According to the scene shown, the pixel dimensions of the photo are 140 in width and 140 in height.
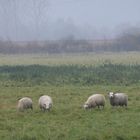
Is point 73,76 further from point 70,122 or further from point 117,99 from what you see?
point 70,122

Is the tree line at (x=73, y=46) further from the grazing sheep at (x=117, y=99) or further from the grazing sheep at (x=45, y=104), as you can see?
the grazing sheep at (x=45, y=104)

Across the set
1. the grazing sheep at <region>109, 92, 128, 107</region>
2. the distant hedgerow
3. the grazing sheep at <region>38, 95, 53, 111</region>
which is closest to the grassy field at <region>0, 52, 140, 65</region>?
the distant hedgerow

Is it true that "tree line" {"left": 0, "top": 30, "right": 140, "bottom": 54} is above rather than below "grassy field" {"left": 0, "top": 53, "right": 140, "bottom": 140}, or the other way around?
above

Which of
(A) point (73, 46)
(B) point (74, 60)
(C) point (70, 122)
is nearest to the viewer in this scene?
(C) point (70, 122)

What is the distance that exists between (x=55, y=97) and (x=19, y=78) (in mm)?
11975

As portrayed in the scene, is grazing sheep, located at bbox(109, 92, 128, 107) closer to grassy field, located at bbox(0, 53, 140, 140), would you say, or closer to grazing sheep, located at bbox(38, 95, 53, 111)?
grassy field, located at bbox(0, 53, 140, 140)

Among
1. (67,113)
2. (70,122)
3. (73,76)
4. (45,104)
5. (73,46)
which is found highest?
(73,46)

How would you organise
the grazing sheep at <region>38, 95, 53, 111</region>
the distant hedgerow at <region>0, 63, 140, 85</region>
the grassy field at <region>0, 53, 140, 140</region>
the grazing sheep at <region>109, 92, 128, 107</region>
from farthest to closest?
1. the distant hedgerow at <region>0, 63, 140, 85</region>
2. the grazing sheep at <region>109, 92, 128, 107</region>
3. the grazing sheep at <region>38, 95, 53, 111</region>
4. the grassy field at <region>0, 53, 140, 140</region>

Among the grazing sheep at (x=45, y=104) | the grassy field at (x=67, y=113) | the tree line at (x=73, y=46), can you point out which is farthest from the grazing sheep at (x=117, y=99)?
the tree line at (x=73, y=46)

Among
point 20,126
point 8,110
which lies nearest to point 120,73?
point 8,110

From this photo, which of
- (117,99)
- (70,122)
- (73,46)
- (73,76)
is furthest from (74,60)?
(70,122)

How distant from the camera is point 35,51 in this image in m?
104

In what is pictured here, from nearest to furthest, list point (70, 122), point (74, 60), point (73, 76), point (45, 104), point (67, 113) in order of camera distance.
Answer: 1. point (70, 122)
2. point (67, 113)
3. point (45, 104)
4. point (73, 76)
5. point (74, 60)

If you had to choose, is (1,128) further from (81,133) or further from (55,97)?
(55,97)
